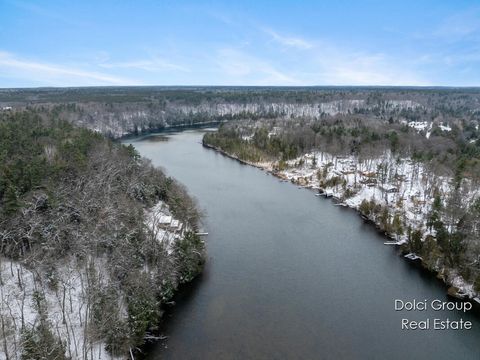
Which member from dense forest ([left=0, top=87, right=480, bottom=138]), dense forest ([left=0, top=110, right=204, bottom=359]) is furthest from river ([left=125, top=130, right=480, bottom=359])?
dense forest ([left=0, top=87, right=480, bottom=138])

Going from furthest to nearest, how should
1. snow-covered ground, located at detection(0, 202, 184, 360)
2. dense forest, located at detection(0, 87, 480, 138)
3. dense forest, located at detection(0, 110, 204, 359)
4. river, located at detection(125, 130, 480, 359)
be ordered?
dense forest, located at detection(0, 87, 480, 138), river, located at detection(125, 130, 480, 359), dense forest, located at detection(0, 110, 204, 359), snow-covered ground, located at detection(0, 202, 184, 360)

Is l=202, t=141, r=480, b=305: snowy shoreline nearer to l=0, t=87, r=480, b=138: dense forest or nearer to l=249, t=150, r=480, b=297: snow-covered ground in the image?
l=249, t=150, r=480, b=297: snow-covered ground

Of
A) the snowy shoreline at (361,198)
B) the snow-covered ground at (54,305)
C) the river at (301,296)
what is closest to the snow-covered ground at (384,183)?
the snowy shoreline at (361,198)

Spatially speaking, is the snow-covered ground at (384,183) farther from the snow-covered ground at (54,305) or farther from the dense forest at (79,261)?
the snow-covered ground at (54,305)

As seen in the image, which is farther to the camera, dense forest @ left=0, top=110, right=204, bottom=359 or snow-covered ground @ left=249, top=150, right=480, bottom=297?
snow-covered ground @ left=249, top=150, right=480, bottom=297

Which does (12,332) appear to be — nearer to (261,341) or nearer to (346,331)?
(261,341)

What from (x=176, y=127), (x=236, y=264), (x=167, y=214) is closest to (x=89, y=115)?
(x=176, y=127)

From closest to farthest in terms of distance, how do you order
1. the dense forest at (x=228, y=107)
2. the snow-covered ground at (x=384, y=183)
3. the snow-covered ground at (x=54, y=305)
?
the snow-covered ground at (x=54, y=305) → the snow-covered ground at (x=384, y=183) → the dense forest at (x=228, y=107)
